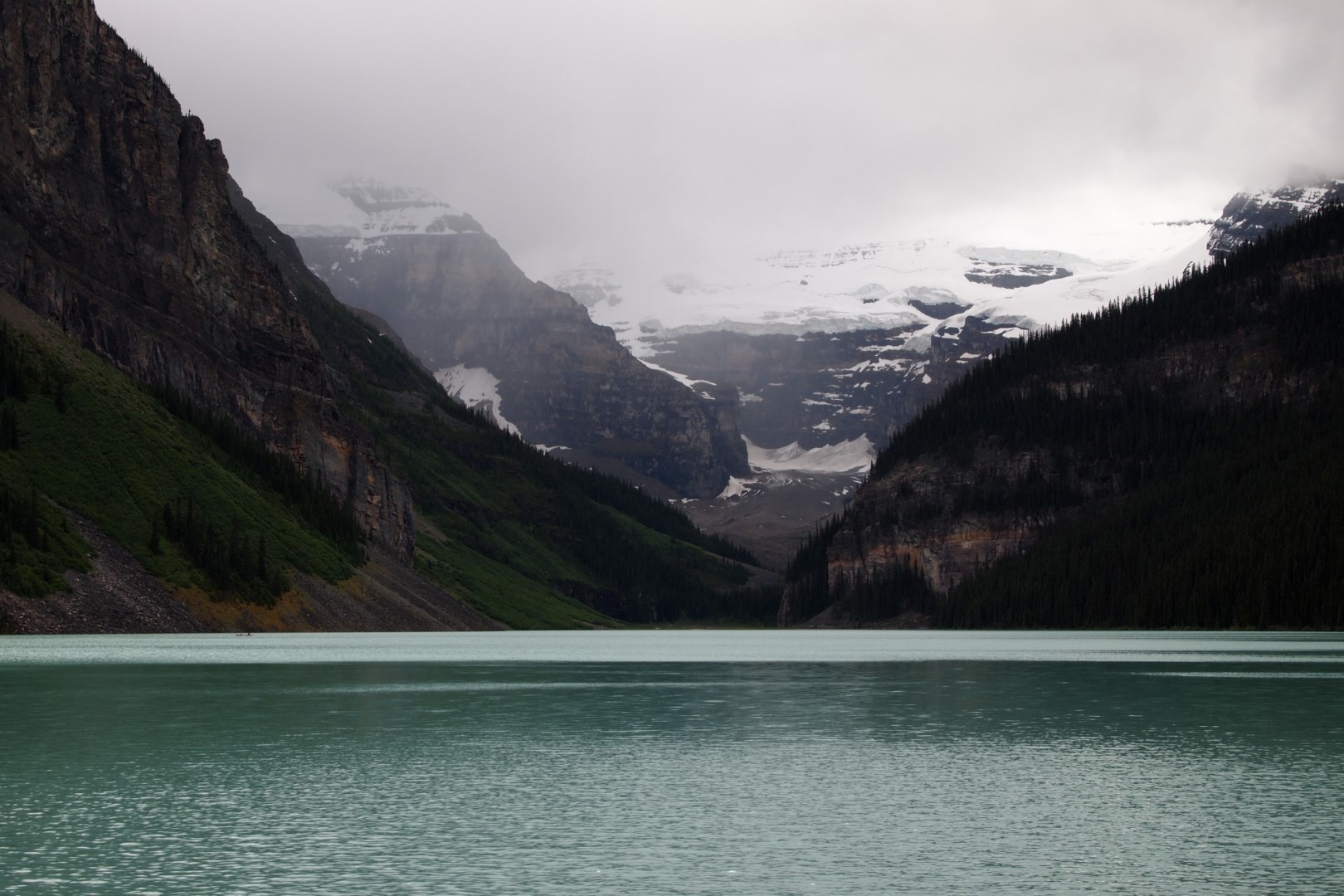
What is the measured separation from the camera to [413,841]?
120 feet

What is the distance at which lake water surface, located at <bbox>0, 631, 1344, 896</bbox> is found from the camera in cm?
3306

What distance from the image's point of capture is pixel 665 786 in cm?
4584

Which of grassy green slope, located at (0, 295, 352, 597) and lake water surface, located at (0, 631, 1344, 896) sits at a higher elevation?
grassy green slope, located at (0, 295, 352, 597)

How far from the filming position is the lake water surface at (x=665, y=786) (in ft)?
108

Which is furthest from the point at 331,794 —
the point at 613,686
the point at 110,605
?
the point at 110,605

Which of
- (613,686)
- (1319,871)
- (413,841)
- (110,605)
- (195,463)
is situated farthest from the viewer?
(195,463)

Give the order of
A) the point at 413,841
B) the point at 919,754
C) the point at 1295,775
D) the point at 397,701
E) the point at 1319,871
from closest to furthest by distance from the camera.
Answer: the point at 1319,871 → the point at 413,841 → the point at 1295,775 → the point at 919,754 → the point at 397,701

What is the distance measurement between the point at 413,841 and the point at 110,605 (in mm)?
118476

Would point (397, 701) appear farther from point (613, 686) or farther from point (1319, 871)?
point (1319, 871)

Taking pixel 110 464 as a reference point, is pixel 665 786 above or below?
below

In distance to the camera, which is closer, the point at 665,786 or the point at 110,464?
the point at 665,786

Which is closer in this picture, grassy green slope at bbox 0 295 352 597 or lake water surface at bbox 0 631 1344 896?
lake water surface at bbox 0 631 1344 896

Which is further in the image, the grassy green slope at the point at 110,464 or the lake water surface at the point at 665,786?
the grassy green slope at the point at 110,464

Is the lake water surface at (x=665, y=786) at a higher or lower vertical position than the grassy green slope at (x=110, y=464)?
lower
